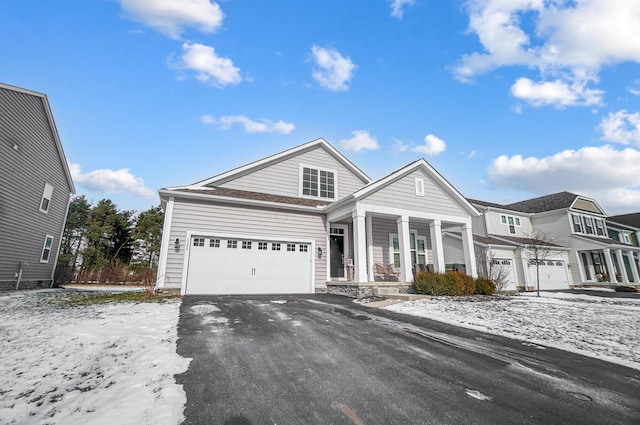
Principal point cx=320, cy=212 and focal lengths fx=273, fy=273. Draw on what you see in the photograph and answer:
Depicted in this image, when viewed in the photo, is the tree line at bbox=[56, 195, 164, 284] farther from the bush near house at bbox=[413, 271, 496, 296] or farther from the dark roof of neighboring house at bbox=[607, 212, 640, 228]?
the dark roof of neighboring house at bbox=[607, 212, 640, 228]

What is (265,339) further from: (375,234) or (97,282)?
(97,282)

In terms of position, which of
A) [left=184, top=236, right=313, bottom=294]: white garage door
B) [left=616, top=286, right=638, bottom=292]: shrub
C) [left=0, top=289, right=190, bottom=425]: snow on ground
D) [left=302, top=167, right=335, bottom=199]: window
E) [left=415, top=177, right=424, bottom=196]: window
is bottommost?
[left=616, top=286, right=638, bottom=292]: shrub

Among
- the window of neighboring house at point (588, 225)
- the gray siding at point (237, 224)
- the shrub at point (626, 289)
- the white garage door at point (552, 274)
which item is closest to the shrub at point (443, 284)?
the gray siding at point (237, 224)

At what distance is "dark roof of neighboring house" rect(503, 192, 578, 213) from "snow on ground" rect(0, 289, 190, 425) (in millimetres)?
29777

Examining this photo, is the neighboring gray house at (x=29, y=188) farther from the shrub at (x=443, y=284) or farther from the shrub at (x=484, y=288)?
the shrub at (x=484, y=288)

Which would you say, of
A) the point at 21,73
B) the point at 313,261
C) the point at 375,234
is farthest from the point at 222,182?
the point at 21,73

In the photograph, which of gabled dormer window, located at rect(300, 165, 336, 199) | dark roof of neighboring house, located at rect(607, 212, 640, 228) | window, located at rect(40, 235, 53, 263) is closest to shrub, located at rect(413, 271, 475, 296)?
gabled dormer window, located at rect(300, 165, 336, 199)

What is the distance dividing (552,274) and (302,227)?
20.0 metres

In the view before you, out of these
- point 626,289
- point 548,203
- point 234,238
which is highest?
point 548,203

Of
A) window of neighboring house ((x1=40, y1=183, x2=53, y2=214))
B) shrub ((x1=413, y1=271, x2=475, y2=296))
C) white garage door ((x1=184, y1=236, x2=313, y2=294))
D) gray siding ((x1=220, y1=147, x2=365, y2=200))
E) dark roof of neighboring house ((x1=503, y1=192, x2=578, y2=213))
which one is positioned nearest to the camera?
shrub ((x1=413, y1=271, x2=475, y2=296))

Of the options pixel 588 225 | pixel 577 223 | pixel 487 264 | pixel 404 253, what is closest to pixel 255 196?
pixel 404 253

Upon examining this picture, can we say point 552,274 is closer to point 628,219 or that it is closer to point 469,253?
point 469,253

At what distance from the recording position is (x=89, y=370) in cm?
292

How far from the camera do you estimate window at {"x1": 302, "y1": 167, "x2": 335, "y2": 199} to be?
1409cm
